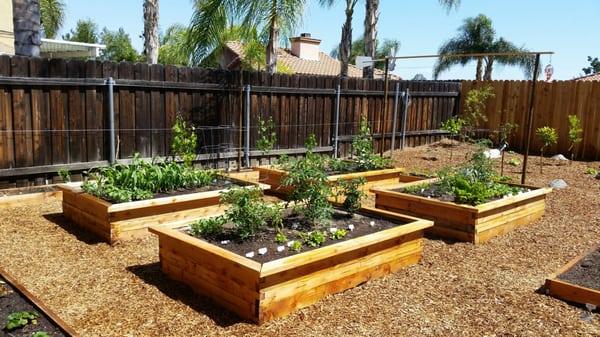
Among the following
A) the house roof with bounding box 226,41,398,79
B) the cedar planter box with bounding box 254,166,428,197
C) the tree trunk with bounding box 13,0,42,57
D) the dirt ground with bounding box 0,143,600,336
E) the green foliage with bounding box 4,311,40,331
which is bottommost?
the dirt ground with bounding box 0,143,600,336

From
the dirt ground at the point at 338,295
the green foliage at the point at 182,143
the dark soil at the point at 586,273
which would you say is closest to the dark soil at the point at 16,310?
the dirt ground at the point at 338,295

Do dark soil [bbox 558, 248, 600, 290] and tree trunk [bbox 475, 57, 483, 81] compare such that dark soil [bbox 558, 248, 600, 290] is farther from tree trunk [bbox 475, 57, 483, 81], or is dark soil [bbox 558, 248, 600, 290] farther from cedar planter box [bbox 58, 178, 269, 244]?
tree trunk [bbox 475, 57, 483, 81]

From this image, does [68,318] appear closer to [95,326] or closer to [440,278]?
[95,326]

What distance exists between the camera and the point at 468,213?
219 inches

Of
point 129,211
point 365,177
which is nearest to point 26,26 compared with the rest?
point 129,211

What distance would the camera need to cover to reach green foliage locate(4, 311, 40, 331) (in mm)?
3013

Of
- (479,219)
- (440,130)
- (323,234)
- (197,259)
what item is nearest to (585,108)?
(440,130)

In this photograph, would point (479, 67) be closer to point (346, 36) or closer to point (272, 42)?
point (346, 36)

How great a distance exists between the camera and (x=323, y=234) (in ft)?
14.5

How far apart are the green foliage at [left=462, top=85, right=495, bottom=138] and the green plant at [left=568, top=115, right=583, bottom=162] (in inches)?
81.4

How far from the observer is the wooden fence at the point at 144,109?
6.86 metres

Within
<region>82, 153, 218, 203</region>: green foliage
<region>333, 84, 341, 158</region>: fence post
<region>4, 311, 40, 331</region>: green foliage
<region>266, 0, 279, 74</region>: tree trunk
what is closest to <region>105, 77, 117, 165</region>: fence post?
<region>82, 153, 218, 203</region>: green foliage

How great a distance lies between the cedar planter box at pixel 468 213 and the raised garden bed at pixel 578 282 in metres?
1.14

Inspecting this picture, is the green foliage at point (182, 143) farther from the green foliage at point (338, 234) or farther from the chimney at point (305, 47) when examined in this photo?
the chimney at point (305, 47)
